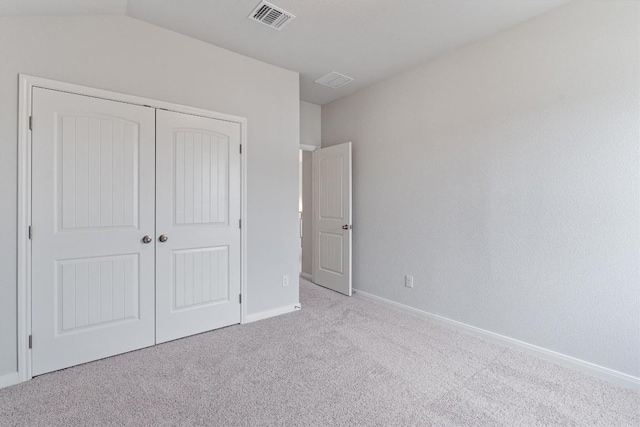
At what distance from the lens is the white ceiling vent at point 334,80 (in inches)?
135

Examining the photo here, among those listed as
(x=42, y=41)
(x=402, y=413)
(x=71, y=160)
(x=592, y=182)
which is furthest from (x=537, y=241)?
(x=42, y=41)

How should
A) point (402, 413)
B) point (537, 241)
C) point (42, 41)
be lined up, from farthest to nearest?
point (537, 241)
point (42, 41)
point (402, 413)

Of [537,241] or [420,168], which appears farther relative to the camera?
[420,168]

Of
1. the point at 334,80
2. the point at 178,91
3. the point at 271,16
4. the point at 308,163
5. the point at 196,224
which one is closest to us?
the point at 271,16

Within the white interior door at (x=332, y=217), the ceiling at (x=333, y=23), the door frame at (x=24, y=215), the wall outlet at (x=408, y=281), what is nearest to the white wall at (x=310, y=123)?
the white interior door at (x=332, y=217)

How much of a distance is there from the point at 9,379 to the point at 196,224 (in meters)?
1.55

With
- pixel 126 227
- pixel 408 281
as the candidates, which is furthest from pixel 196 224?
pixel 408 281

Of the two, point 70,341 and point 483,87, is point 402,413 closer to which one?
point 70,341

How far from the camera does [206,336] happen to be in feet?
8.79

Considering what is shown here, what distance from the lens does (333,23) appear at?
245 cm

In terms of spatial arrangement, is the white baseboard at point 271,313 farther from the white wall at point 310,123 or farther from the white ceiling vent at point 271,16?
the white ceiling vent at point 271,16

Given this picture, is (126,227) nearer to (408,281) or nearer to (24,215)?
(24,215)

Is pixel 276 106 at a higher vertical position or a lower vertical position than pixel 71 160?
higher

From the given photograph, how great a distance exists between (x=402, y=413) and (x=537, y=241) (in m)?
1.71
